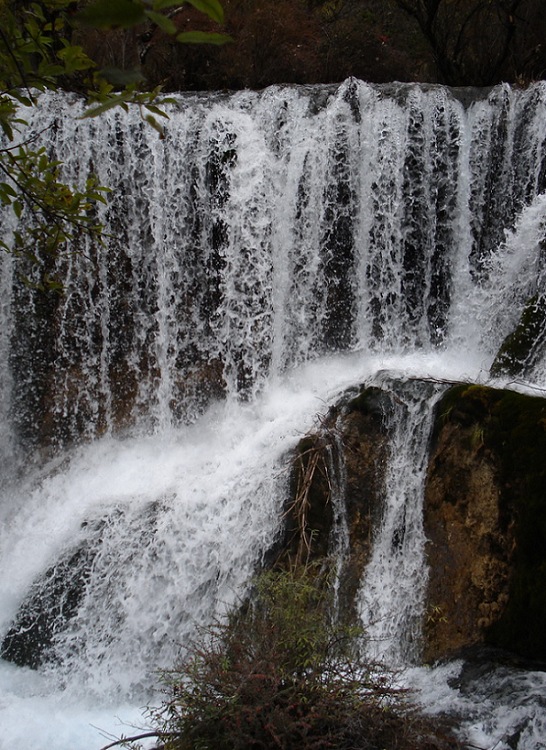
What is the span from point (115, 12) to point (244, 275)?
20.7 ft

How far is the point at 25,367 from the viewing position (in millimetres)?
7531

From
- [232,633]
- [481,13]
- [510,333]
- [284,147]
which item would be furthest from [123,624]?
[481,13]

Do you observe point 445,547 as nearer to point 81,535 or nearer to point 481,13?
point 81,535

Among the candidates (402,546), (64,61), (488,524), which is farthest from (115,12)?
(402,546)

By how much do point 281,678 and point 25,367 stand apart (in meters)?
5.09

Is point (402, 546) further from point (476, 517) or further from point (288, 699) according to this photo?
point (288, 699)

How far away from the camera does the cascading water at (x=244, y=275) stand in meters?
7.03

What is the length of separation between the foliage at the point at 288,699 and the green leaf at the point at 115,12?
8.56ft

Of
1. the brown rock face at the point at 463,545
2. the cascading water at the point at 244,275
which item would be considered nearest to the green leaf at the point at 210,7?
the brown rock face at the point at 463,545

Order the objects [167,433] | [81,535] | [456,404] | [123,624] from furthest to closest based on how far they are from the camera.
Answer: [167,433]
[81,535]
[123,624]
[456,404]

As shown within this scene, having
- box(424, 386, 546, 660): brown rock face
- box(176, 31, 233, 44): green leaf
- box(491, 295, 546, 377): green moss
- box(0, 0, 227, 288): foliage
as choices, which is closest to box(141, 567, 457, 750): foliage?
box(424, 386, 546, 660): brown rock face

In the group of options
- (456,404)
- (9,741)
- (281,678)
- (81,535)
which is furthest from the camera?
(81,535)

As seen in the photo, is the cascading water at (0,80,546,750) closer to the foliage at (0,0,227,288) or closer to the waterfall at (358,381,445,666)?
the waterfall at (358,381,445,666)

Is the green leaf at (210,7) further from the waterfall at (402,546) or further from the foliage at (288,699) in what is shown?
the waterfall at (402,546)
